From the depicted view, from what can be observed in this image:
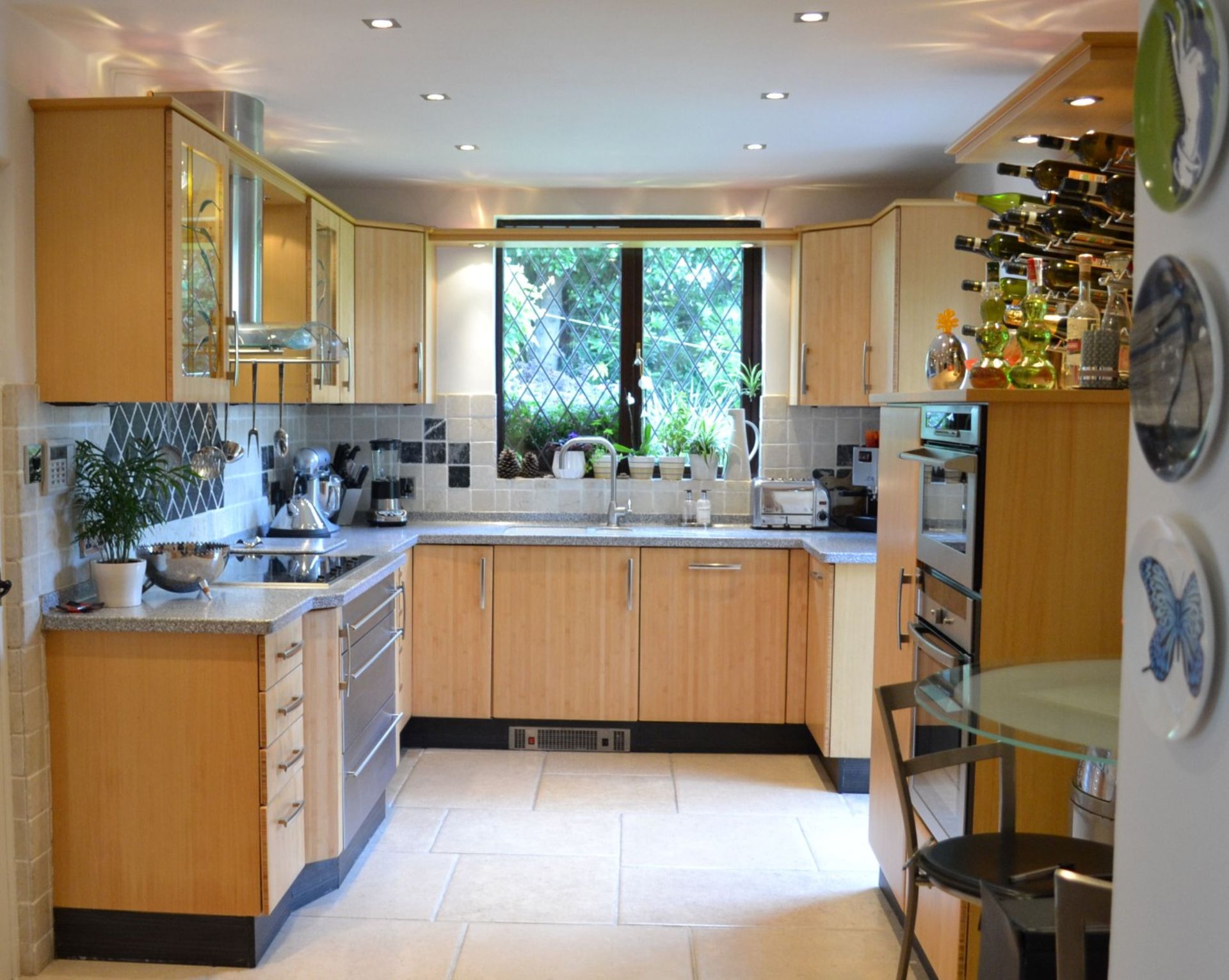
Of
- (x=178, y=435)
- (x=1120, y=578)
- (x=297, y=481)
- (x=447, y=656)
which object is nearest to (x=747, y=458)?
(x=447, y=656)

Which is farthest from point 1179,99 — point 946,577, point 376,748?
point 376,748

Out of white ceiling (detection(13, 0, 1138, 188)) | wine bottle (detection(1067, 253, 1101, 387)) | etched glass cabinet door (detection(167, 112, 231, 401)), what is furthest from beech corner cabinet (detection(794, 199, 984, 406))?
etched glass cabinet door (detection(167, 112, 231, 401))

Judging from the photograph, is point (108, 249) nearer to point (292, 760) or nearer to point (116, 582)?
point (116, 582)

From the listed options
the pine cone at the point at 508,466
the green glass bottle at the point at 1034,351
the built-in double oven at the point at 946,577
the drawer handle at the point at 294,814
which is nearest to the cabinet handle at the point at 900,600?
the built-in double oven at the point at 946,577

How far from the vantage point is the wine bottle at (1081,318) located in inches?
100.0

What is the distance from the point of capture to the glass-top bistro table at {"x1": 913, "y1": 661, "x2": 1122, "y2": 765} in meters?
1.74

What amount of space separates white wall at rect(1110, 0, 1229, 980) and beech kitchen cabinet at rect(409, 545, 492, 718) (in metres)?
3.85

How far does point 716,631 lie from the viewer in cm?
495

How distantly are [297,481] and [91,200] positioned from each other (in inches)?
88.5

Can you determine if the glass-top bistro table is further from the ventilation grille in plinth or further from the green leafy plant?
the ventilation grille in plinth

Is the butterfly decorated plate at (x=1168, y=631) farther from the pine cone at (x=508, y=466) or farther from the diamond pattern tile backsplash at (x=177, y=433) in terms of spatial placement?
the pine cone at (x=508, y=466)

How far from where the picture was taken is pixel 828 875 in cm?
377

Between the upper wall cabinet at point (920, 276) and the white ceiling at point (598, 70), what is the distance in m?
0.29

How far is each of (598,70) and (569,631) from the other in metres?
2.37
